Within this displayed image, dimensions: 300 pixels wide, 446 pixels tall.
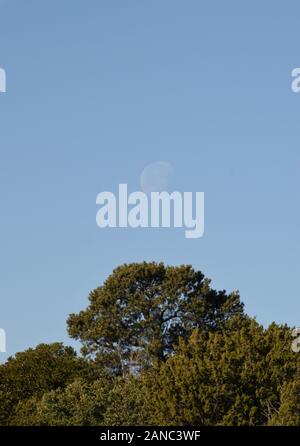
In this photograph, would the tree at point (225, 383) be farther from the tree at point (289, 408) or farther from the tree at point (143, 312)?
the tree at point (143, 312)

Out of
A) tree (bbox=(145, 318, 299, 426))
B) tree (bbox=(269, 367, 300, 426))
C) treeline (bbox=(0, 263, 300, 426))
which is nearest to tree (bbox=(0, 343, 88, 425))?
treeline (bbox=(0, 263, 300, 426))

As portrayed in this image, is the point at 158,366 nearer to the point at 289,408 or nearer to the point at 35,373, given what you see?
the point at 35,373

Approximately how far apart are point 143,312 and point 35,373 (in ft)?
51.9

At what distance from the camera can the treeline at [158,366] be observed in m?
60.1

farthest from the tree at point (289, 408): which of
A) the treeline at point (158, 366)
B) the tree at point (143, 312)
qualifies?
the tree at point (143, 312)

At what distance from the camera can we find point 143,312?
103125 millimetres

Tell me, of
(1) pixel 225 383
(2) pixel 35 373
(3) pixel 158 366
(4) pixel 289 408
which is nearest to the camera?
(4) pixel 289 408

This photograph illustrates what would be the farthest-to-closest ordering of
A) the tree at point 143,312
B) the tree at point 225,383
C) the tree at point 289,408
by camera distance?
the tree at point 143,312
the tree at point 225,383
the tree at point 289,408

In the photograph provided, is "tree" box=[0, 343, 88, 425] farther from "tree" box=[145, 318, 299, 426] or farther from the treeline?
"tree" box=[145, 318, 299, 426]

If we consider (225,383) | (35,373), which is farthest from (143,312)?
(225,383)

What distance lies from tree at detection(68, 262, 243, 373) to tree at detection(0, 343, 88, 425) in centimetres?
776

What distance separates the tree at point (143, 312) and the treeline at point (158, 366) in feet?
0.33

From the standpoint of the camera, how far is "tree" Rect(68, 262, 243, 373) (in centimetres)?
10275
